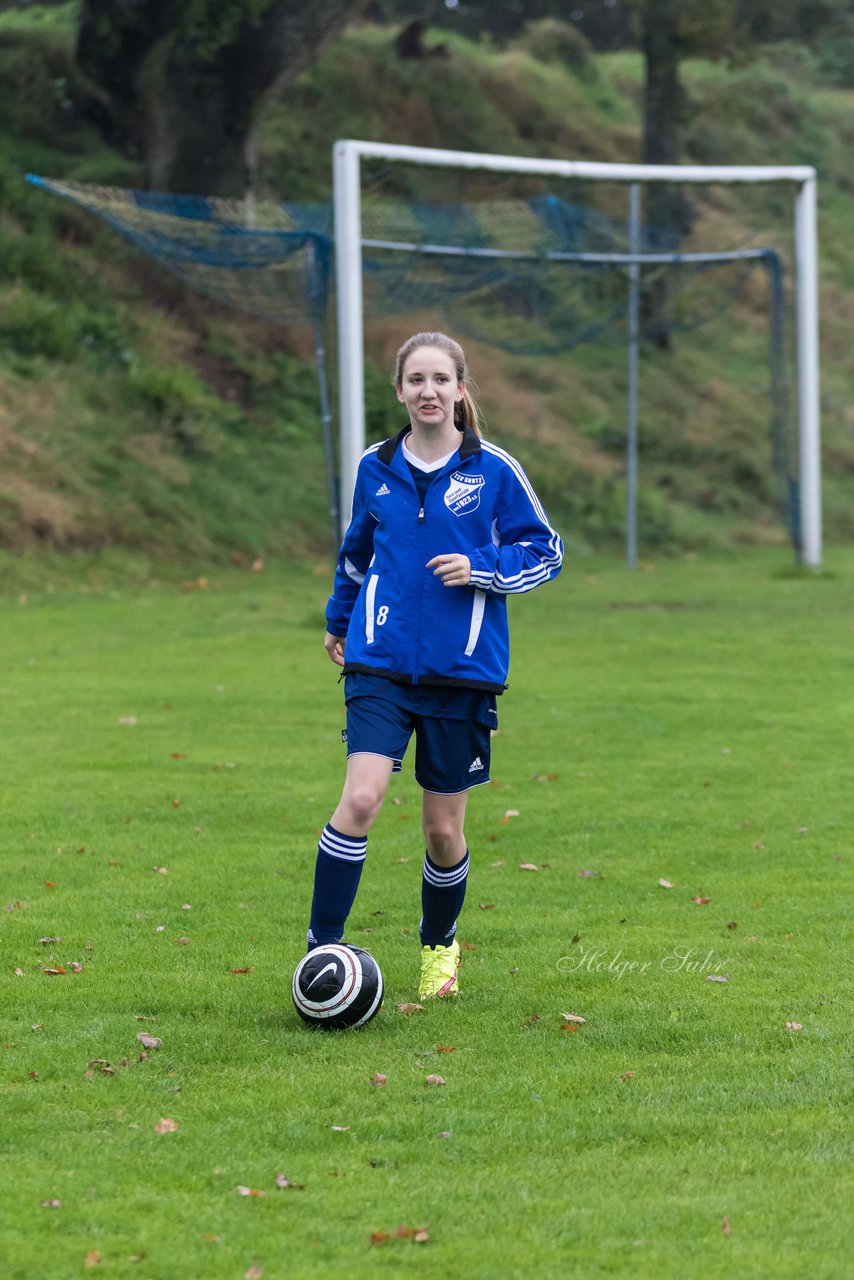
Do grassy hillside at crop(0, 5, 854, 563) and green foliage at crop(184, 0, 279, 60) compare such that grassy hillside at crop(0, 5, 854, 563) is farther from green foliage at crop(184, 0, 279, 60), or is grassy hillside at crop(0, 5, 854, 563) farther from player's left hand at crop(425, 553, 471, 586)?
player's left hand at crop(425, 553, 471, 586)

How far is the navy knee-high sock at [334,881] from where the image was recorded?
5.25 metres

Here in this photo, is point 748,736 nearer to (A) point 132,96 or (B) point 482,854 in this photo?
(B) point 482,854

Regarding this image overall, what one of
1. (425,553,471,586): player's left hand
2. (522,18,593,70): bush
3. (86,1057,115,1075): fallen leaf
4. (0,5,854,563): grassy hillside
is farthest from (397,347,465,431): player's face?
(522,18,593,70): bush

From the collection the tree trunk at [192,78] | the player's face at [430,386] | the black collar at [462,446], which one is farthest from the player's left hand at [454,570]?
the tree trunk at [192,78]

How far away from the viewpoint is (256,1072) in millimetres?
4785

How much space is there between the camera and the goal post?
1599cm

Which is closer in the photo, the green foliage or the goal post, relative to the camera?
the goal post

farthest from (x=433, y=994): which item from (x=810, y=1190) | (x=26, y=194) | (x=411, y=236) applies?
(x=26, y=194)

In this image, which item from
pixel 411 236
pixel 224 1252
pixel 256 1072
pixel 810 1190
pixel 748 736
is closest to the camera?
pixel 224 1252

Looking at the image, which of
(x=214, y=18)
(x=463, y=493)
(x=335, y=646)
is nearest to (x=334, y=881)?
(x=335, y=646)

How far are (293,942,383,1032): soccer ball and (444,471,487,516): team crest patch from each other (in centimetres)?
143

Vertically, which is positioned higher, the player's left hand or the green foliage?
the green foliage

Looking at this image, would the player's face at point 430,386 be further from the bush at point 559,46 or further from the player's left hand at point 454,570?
the bush at point 559,46

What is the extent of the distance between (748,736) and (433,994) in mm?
5739
